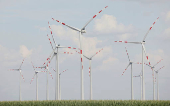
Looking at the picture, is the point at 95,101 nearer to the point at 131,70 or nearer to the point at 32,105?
the point at 32,105

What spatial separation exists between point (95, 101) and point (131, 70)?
105 ft

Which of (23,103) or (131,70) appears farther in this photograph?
(131,70)

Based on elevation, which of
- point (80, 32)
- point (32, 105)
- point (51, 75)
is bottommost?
point (32, 105)

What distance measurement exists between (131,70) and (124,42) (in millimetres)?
16079

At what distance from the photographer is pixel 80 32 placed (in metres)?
64.9

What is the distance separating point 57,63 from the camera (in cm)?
7025

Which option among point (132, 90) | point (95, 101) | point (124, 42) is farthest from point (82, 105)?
point (132, 90)

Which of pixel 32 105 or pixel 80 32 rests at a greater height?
pixel 80 32

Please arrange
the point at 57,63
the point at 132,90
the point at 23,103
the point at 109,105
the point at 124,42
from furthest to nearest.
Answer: the point at 132,90 → the point at 124,42 → the point at 57,63 → the point at 23,103 → the point at 109,105

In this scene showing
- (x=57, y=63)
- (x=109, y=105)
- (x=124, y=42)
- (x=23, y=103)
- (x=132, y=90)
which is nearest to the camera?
(x=109, y=105)

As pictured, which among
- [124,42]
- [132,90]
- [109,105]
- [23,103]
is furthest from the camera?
[132,90]

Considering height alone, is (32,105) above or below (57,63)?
below

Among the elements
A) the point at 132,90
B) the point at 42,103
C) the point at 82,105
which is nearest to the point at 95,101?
the point at 82,105

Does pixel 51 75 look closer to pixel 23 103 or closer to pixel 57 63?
pixel 57 63
